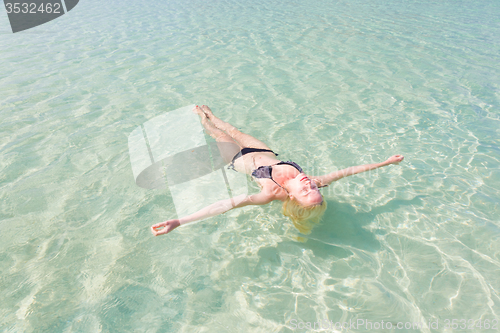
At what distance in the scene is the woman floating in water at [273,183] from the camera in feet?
Answer: 10.5

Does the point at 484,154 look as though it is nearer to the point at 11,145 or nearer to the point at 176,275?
the point at 176,275

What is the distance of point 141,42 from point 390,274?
33.9 feet

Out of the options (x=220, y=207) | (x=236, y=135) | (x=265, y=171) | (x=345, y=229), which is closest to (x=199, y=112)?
(x=236, y=135)

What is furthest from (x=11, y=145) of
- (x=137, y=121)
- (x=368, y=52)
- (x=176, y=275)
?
(x=368, y=52)

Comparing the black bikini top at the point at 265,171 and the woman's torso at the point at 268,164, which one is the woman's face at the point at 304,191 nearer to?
the woman's torso at the point at 268,164

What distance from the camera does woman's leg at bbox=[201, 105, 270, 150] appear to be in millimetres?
4625

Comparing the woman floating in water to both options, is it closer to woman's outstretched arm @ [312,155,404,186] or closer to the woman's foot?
woman's outstretched arm @ [312,155,404,186]

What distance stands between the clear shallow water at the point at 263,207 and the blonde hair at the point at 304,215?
193mm

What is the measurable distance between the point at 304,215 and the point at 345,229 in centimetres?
61

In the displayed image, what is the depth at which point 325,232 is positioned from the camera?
348 centimetres

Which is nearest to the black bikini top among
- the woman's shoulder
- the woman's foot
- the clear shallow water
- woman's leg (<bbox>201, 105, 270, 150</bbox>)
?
the woman's shoulder

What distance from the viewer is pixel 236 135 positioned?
493 centimetres

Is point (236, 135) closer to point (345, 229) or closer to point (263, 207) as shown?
point (263, 207)

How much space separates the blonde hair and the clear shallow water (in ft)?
0.63
